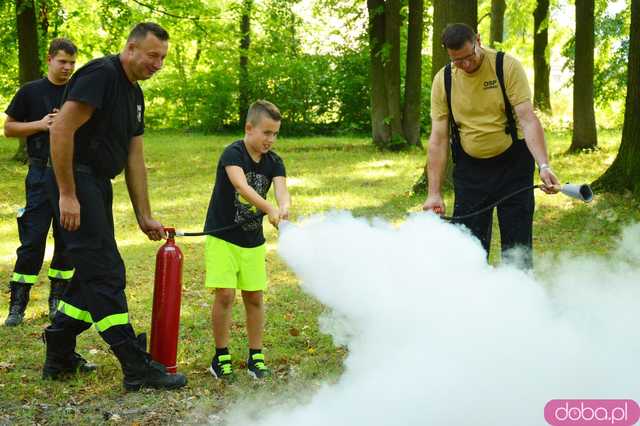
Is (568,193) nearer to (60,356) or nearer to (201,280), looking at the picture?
(60,356)

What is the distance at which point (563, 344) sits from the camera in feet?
13.3

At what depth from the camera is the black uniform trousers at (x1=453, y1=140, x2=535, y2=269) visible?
476 centimetres

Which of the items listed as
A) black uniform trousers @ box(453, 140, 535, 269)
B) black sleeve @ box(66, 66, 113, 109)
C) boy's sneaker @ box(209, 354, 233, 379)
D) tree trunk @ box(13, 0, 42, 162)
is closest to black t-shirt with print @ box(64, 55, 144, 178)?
black sleeve @ box(66, 66, 113, 109)

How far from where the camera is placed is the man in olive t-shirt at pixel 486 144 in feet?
14.8

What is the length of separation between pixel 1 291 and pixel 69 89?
11.3 feet

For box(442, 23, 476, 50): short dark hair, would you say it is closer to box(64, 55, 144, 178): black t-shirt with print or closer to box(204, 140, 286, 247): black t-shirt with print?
box(204, 140, 286, 247): black t-shirt with print

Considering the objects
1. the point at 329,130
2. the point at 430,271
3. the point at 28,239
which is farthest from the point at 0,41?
the point at 430,271

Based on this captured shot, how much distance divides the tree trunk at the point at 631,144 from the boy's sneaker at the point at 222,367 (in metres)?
6.47

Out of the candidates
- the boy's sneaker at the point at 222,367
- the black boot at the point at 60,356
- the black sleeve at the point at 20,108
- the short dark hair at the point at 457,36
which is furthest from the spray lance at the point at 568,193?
the black sleeve at the point at 20,108

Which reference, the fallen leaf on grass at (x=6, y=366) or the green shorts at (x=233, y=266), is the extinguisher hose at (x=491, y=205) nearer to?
the green shorts at (x=233, y=266)

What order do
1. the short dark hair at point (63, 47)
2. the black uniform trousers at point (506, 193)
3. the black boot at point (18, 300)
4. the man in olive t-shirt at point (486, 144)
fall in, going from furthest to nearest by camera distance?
the black boot at point (18, 300) < the short dark hair at point (63, 47) < the black uniform trousers at point (506, 193) < the man in olive t-shirt at point (486, 144)

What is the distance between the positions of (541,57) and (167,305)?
19004 mm

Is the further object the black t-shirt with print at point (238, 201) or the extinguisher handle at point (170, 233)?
the extinguisher handle at point (170, 233)
